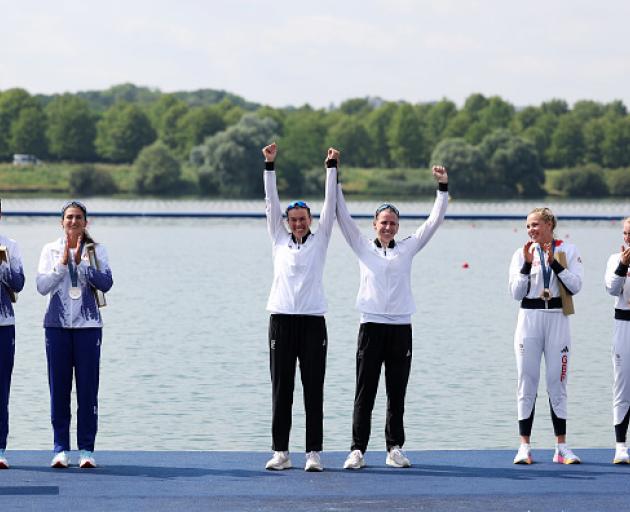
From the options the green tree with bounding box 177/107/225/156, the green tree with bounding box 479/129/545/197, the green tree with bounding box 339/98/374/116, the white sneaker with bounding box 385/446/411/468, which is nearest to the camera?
the white sneaker with bounding box 385/446/411/468

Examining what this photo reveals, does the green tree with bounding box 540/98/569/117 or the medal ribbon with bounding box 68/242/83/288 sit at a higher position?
the green tree with bounding box 540/98/569/117

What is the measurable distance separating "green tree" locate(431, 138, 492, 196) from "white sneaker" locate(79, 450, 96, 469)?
3540 inches

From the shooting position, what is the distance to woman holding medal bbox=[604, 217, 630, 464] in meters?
8.87

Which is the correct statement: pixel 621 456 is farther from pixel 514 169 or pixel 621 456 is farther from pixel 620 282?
pixel 514 169

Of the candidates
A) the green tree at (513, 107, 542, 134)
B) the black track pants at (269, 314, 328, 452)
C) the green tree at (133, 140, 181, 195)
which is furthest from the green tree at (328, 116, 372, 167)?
the black track pants at (269, 314, 328, 452)

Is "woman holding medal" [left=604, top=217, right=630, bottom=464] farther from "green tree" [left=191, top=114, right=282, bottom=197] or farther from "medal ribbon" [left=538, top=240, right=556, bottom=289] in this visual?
"green tree" [left=191, top=114, right=282, bottom=197]

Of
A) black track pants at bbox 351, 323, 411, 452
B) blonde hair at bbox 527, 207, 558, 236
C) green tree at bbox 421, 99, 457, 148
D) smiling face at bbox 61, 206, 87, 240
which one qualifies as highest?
green tree at bbox 421, 99, 457, 148

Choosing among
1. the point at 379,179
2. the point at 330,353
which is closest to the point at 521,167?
the point at 379,179

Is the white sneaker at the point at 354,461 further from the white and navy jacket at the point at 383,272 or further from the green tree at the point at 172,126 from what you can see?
the green tree at the point at 172,126

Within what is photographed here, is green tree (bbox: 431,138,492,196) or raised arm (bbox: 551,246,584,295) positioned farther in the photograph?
green tree (bbox: 431,138,492,196)

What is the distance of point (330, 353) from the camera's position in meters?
19.3

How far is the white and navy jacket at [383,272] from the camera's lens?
8781mm

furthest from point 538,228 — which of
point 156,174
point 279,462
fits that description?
point 156,174

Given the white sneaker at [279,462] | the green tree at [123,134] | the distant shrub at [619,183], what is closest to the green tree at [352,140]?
the green tree at [123,134]
